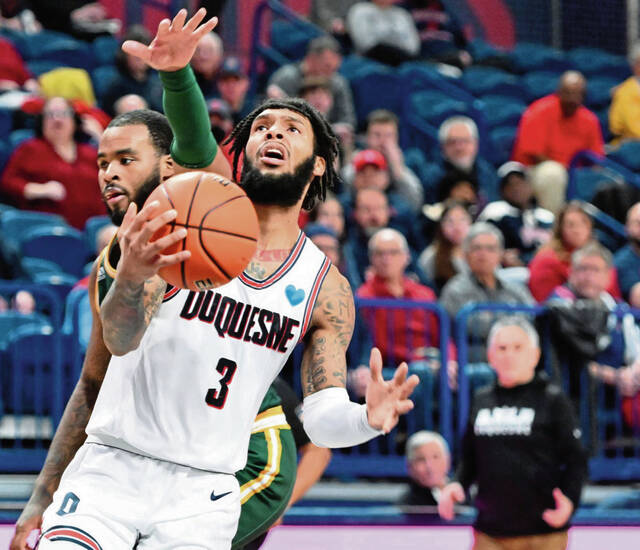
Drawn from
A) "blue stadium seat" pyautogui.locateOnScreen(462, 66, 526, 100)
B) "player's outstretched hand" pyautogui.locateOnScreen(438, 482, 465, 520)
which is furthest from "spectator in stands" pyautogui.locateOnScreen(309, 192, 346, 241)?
"blue stadium seat" pyautogui.locateOnScreen(462, 66, 526, 100)

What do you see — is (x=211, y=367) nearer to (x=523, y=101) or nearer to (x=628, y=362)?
(x=628, y=362)

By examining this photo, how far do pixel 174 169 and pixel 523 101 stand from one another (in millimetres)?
9877

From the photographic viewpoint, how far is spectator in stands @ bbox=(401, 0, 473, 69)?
1336cm

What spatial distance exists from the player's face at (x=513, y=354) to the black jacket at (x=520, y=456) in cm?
6

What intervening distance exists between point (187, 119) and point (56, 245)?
4.55m

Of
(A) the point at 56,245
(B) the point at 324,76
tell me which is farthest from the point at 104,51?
(A) the point at 56,245

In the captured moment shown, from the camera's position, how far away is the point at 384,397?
329cm

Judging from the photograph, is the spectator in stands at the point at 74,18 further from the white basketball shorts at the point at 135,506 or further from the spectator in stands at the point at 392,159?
the white basketball shorts at the point at 135,506

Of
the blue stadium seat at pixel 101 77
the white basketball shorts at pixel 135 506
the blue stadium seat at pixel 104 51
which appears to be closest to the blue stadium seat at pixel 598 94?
the blue stadium seat at pixel 104 51

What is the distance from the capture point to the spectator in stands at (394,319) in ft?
23.9

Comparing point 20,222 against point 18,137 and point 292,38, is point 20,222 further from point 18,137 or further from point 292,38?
point 292,38

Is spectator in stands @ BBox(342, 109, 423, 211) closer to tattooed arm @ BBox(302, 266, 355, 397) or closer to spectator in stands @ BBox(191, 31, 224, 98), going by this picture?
spectator in stands @ BBox(191, 31, 224, 98)

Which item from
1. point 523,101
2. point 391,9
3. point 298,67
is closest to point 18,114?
point 298,67

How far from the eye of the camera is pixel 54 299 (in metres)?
6.70
